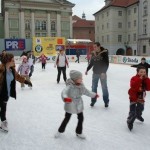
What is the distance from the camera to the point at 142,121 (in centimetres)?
482

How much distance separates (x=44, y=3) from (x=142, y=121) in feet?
169

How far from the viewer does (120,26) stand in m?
53.3

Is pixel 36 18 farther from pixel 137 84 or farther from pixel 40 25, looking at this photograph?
pixel 137 84

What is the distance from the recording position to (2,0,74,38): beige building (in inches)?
2025

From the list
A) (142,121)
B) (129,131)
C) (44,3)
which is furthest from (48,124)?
(44,3)

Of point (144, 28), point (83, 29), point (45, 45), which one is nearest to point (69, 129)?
point (45, 45)

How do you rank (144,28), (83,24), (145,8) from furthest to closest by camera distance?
(83,24), (144,28), (145,8)

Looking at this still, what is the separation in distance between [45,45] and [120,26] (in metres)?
28.1

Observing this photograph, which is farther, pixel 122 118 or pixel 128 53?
pixel 128 53

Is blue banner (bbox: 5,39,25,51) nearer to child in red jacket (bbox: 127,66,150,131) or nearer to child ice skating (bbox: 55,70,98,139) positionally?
child in red jacket (bbox: 127,66,150,131)

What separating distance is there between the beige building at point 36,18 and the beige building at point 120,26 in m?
8.47

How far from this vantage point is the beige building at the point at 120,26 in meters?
51.2

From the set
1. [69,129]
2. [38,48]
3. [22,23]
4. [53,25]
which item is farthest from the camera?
[53,25]

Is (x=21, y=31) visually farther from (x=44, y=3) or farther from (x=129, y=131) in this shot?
(x=129, y=131)
